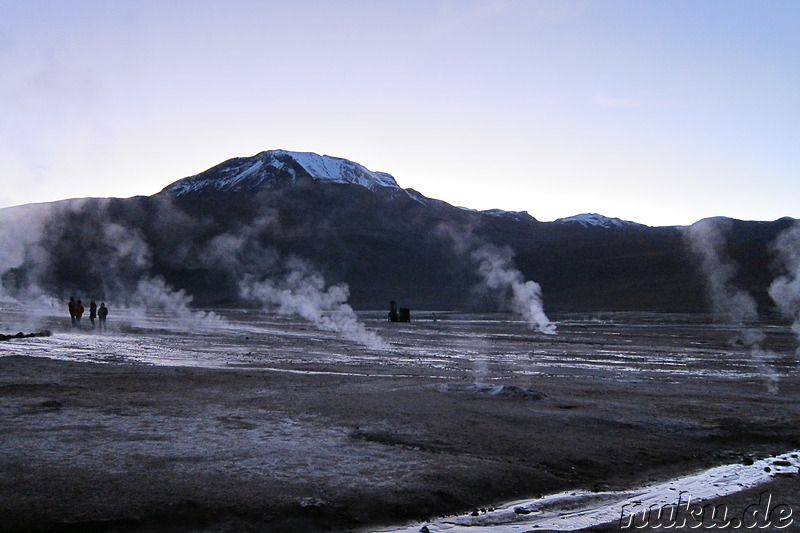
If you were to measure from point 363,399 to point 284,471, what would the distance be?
6317 mm

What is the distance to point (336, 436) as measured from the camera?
40.4 ft

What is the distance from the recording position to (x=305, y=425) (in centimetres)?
1316

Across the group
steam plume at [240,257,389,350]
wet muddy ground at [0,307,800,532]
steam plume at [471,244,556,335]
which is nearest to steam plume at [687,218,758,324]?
steam plume at [471,244,556,335]

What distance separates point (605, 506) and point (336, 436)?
4.62m

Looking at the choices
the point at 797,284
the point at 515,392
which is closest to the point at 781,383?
the point at 515,392

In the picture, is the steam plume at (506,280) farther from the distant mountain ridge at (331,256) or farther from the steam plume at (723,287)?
the steam plume at (723,287)

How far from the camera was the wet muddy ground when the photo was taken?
8648 millimetres

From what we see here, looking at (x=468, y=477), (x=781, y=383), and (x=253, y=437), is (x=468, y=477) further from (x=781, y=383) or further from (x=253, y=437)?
(x=781, y=383)

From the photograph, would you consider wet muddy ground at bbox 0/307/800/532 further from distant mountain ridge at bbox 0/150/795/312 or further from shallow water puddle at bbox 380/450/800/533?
distant mountain ridge at bbox 0/150/795/312

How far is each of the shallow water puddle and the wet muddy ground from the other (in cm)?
29

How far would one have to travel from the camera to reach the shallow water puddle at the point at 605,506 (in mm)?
8453

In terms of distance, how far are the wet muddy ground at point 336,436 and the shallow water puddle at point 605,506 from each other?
0.94 feet

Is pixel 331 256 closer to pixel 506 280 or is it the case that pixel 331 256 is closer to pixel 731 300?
pixel 506 280

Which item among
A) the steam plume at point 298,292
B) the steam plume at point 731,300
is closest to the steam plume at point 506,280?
the steam plume at point 731,300
